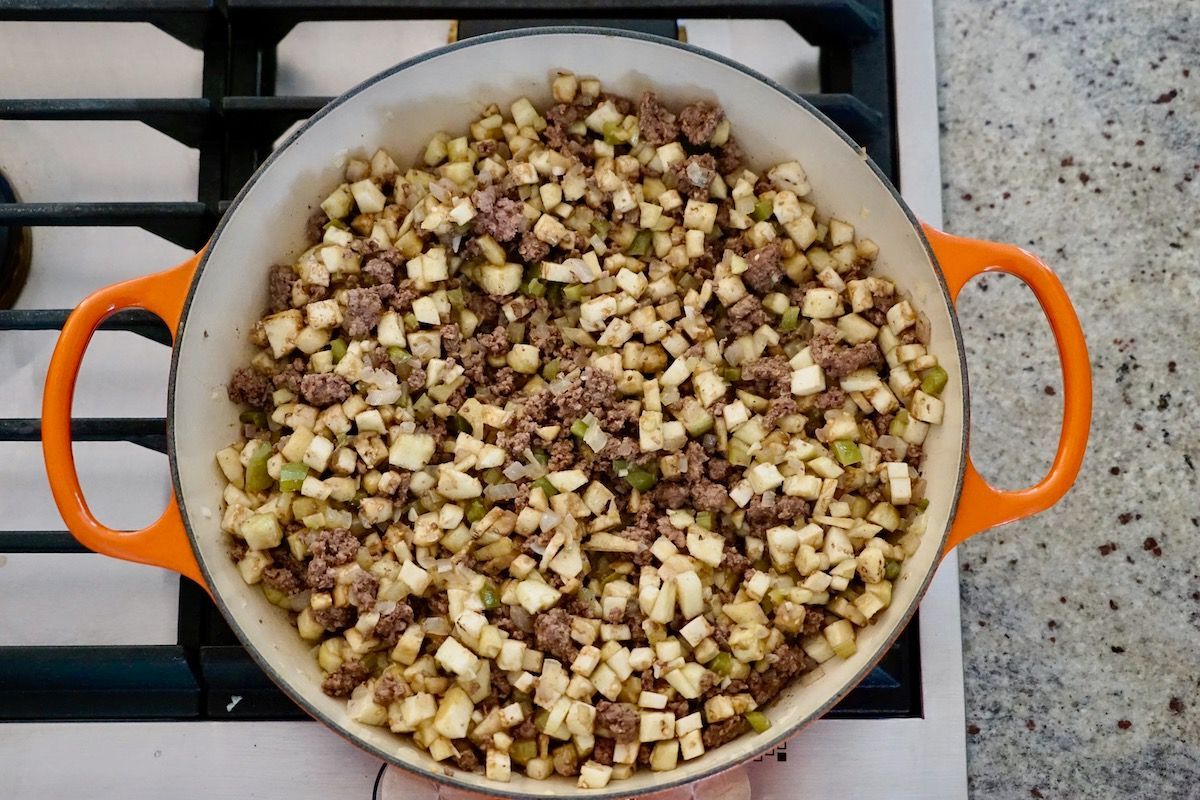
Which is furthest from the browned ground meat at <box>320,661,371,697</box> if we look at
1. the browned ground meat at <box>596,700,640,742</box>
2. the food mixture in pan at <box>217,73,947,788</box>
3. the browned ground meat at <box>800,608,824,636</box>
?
the browned ground meat at <box>800,608,824,636</box>

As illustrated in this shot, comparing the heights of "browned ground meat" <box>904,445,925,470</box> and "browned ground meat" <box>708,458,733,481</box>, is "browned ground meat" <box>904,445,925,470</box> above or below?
above

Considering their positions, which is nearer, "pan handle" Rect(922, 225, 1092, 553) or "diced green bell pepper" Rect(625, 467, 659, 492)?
"pan handle" Rect(922, 225, 1092, 553)

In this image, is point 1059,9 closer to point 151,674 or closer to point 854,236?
point 854,236

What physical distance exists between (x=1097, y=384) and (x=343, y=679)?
0.93m

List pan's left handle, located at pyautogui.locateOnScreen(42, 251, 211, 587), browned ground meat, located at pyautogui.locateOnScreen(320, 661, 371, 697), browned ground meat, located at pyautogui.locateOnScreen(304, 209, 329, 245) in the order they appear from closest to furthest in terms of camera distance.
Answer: pan's left handle, located at pyautogui.locateOnScreen(42, 251, 211, 587)
browned ground meat, located at pyautogui.locateOnScreen(320, 661, 371, 697)
browned ground meat, located at pyautogui.locateOnScreen(304, 209, 329, 245)

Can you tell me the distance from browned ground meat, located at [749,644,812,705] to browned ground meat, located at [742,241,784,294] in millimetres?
383

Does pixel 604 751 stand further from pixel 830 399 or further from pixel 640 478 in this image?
pixel 830 399

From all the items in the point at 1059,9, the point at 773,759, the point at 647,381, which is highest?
the point at 1059,9

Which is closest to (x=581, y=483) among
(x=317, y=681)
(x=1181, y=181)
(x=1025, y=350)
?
(x=317, y=681)

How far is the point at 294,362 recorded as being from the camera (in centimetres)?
107

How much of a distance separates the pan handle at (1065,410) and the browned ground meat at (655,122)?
30 centimetres

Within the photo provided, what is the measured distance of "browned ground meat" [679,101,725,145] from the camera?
1.07 metres

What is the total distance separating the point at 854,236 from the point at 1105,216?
0.36m

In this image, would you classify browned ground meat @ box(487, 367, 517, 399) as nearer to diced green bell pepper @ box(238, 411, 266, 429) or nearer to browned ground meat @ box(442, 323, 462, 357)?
browned ground meat @ box(442, 323, 462, 357)
